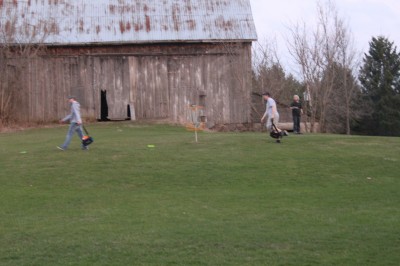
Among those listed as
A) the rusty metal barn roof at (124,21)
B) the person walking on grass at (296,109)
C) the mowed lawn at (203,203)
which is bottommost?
the mowed lawn at (203,203)

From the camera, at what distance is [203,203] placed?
1118 cm

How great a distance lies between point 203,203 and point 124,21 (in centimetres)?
2352

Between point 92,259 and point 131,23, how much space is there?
26.9 m

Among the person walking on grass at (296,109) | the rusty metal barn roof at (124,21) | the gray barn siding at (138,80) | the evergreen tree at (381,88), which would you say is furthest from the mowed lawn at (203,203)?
the evergreen tree at (381,88)

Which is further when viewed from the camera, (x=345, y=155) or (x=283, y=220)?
(x=345, y=155)

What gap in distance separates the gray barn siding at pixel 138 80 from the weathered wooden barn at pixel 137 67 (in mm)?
57

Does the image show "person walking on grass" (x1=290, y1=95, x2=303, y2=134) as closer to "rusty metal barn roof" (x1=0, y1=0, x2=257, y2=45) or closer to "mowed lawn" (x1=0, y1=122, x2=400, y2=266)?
"mowed lawn" (x1=0, y1=122, x2=400, y2=266)

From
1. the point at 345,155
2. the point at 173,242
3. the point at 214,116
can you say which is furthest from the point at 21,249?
the point at 214,116

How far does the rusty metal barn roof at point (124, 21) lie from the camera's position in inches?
1256

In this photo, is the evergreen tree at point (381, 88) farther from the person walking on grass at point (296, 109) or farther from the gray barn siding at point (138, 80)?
the person walking on grass at point (296, 109)

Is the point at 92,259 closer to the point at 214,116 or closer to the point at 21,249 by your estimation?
the point at 21,249

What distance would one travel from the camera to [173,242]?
8.03 m

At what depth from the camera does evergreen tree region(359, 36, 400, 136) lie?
179ft

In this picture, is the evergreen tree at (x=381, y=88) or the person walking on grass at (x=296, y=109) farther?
the evergreen tree at (x=381, y=88)
